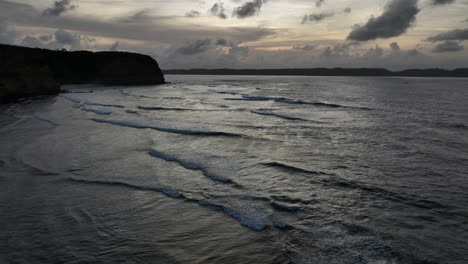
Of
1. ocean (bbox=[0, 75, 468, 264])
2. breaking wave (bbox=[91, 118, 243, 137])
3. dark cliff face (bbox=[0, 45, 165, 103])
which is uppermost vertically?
dark cliff face (bbox=[0, 45, 165, 103])

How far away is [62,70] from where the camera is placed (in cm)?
7469

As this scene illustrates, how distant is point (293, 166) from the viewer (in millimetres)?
9867

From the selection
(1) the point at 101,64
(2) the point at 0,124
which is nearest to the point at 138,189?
(2) the point at 0,124

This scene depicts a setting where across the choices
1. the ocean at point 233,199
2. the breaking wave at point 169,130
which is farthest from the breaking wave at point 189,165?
the breaking wave at point 169,130

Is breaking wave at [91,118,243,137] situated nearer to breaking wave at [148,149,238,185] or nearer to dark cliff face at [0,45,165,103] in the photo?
breaking wave at [148,149,238,185]

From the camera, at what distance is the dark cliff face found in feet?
115

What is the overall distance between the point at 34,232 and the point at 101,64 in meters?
86.1

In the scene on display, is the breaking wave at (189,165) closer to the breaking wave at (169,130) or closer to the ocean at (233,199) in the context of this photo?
the ocean at (233,199)

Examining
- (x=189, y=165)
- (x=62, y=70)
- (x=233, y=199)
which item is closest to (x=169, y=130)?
(x=189, y=165)

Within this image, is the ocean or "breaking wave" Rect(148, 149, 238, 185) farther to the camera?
"breaking wave" Rect(148, 149, 238, 185)

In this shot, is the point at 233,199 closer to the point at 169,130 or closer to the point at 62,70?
the point at 169,130

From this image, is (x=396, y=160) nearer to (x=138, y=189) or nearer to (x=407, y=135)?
(x=407, y=135)

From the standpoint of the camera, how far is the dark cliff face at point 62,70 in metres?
35.1

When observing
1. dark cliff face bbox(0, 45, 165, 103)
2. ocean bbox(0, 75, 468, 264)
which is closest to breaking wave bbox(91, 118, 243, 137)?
ocean bbox(0, 75, 468, 264)
